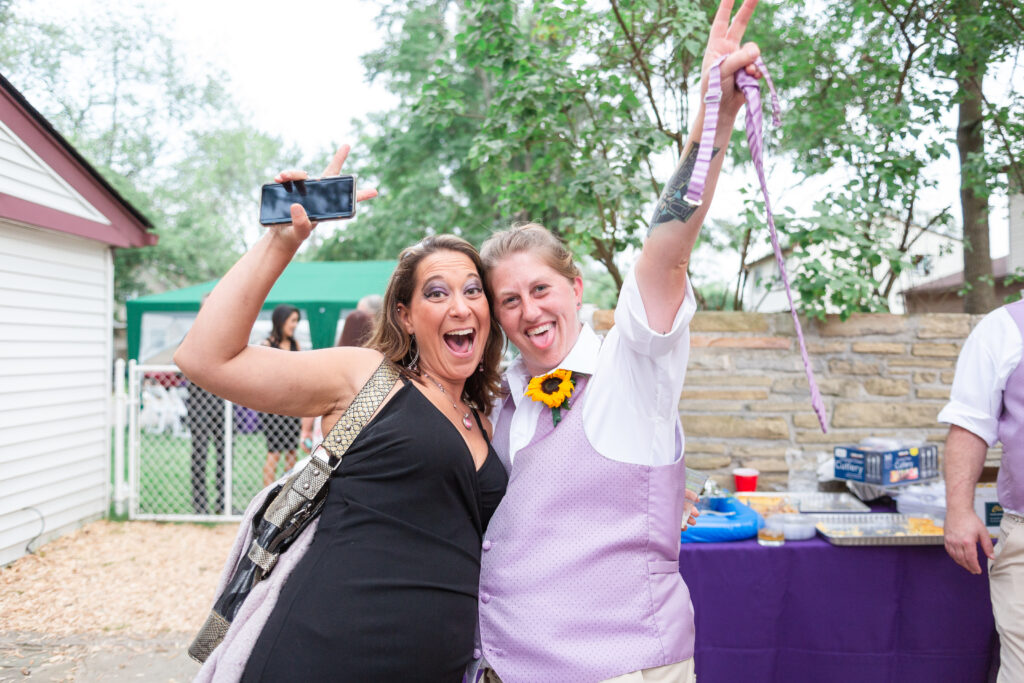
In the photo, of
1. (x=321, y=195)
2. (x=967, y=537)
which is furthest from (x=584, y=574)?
(x=967, y=537)

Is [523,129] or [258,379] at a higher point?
[523,129]

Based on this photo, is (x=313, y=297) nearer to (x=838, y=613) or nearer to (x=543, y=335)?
(x=838, y=613)

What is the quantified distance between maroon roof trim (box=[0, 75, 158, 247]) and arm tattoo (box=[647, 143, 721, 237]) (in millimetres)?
5281

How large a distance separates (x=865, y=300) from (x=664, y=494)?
3.16 meters

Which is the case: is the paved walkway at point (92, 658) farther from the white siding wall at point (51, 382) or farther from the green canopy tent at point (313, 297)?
the green canopy tent at point (313, 297)

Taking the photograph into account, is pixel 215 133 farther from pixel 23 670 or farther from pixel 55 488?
pixel 23 670

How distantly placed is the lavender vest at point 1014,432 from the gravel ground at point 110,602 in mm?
4120

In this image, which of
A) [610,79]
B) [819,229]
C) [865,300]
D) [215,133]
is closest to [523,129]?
[610,79]

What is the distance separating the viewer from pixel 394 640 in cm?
152

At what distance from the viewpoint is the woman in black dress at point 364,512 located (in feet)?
4.82

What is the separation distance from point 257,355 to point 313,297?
920 centimetres

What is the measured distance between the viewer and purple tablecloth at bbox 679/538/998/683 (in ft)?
9.38

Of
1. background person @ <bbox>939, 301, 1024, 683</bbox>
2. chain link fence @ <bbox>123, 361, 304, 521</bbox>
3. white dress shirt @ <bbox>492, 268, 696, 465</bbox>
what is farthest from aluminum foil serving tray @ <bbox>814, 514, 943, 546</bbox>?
chain link fence @ <bbox>123, 361, 304, 521</bbox>

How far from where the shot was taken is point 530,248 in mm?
1978
